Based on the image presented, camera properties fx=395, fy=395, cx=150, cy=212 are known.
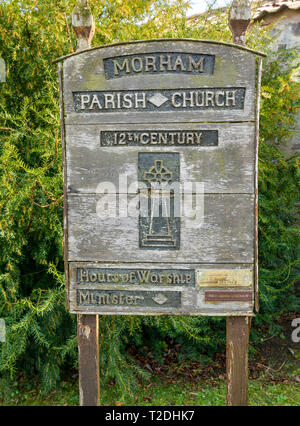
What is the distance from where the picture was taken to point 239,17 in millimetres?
2010

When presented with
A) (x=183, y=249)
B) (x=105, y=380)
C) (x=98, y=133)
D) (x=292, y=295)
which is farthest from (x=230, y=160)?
(x=292, y=295)

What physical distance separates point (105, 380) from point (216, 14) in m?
3.54

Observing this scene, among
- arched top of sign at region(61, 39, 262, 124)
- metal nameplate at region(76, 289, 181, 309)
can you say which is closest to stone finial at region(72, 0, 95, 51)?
arched top of sign at region(61, 39, 262, 124)

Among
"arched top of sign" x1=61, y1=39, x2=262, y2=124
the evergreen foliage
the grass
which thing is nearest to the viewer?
"arched top of sign" x1=61, y1=39, x2=262, y2=124

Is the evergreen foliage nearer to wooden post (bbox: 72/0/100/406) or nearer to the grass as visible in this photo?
the grass

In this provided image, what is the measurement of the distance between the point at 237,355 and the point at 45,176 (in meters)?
1.93

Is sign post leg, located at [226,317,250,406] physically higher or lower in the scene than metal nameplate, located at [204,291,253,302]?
lower

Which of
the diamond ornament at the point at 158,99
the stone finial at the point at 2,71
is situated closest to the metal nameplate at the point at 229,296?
the diamond ornament at the point at 158,99

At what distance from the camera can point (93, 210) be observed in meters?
2.12

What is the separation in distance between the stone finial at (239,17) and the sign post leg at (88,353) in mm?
1699

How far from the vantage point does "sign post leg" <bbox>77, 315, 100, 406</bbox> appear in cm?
223

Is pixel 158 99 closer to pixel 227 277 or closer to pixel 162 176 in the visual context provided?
pixel 162 176

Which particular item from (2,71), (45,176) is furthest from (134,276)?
(2,71)

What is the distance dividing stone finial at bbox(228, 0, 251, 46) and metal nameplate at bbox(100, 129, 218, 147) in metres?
0.51
